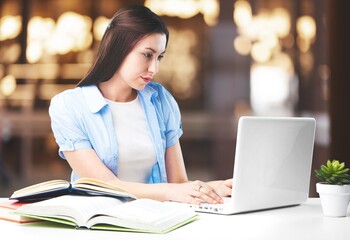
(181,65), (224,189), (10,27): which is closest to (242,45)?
(181,65)

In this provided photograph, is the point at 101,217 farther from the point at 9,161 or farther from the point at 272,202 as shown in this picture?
the point at 9,161

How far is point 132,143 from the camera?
2.24m

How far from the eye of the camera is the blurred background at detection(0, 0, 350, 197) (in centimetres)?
520

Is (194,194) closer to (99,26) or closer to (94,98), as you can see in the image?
(94,98)

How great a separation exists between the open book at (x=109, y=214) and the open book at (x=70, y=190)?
2.9 inches

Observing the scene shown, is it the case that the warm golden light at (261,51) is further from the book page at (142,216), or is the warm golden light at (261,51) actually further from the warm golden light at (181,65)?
the book page at (142,216)

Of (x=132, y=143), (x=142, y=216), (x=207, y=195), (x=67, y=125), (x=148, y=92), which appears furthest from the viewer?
(x=148, y=92)

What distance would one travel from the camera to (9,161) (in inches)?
212

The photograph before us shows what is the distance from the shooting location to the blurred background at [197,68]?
17.1 feet

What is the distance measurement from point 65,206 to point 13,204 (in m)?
0.24

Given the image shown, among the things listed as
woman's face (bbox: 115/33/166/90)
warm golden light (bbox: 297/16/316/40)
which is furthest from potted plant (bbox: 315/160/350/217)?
warm golden light (bbox: 297/16/316/40)

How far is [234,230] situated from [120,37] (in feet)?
3.29

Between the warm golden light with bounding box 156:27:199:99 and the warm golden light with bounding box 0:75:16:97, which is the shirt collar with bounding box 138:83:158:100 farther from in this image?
the warm golden light with bounding box 0:75:16:97

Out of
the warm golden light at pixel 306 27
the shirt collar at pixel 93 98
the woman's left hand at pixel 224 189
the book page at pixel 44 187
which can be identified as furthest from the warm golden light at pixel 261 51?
the book page at pixel 44 187
